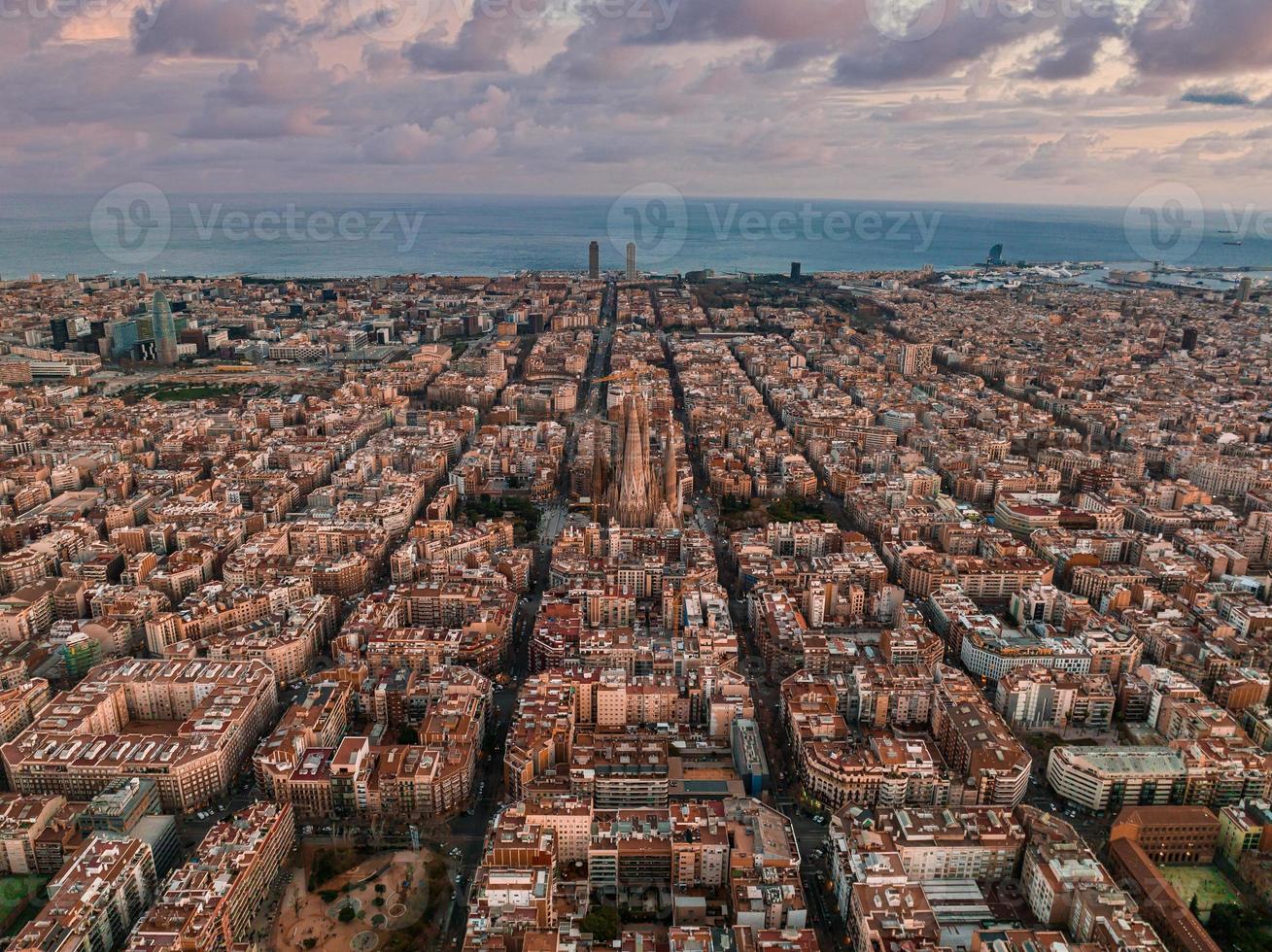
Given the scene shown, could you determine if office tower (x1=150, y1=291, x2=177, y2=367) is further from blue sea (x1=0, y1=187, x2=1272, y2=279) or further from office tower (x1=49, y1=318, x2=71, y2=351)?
blue sea (x1=0, y1=187, x2=1272, y2=279)

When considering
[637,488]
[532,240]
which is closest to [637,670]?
[637,488]

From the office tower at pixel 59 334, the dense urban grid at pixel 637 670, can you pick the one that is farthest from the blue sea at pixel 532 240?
the dense urban grid at pixel 637 670

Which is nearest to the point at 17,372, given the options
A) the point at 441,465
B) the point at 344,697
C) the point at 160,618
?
the point at 441,465

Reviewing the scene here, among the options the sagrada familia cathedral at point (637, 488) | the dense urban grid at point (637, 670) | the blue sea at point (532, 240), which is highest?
the blue sea at point (532, 240)

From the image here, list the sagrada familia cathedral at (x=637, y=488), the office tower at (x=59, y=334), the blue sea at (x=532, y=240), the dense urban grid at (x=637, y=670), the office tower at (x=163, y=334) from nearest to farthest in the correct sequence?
1. the dense urban grid at (x=637, y=670)
2. the sagrada familia cathedral at (x=637, y=488)
3. the office tower at (x=163, y=334)
4. the office tower at (x=59, y=334)
5. the blue sea at (x=532, y=240)

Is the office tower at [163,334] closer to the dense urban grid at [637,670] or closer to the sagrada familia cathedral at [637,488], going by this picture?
the dense urban grid at [637,670]

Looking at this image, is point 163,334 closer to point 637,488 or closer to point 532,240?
point 637,488
